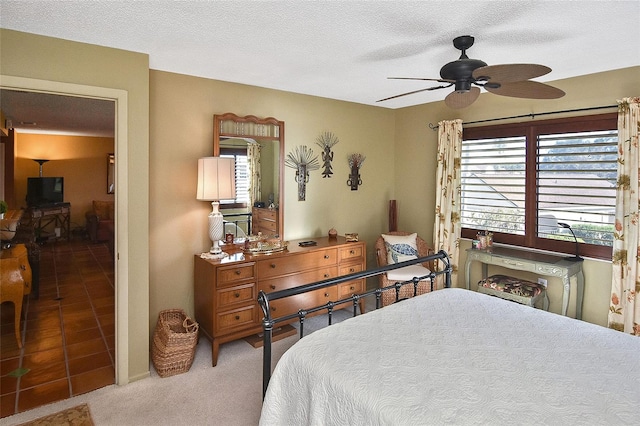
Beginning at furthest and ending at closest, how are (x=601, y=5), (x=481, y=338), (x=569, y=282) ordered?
(x=569, y=282)
(x=601, y=5)
(x=481, y=338)

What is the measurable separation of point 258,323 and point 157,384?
0.94m

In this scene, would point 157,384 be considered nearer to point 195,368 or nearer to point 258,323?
point 195,368

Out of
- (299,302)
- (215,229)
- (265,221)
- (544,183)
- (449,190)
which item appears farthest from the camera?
(449,190)

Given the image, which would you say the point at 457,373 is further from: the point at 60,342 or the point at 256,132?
the point at 60,342

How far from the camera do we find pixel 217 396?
108 inches

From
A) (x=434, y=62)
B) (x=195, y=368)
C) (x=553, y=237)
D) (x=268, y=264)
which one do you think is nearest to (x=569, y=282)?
(x=553, y=237)

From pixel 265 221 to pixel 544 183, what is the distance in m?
2.94

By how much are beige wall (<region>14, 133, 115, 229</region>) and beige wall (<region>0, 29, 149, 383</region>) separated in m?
5.66

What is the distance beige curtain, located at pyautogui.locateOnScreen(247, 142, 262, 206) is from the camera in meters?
3.89

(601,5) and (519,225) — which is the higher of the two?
(601,5)

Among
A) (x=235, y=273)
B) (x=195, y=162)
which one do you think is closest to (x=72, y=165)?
(x=195, y=162)

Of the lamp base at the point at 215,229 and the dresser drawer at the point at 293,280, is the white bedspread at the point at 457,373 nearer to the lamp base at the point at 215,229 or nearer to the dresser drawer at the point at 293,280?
the dresser drawer at the point at 293,280

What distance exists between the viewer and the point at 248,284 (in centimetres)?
338

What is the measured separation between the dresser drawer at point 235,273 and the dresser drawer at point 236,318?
263 millimetres
